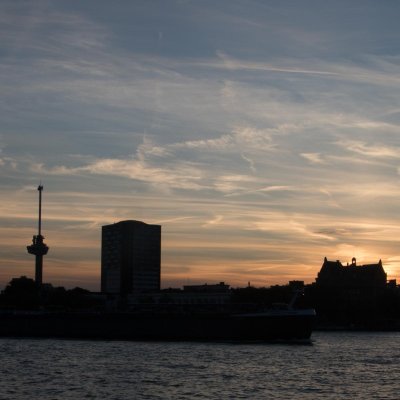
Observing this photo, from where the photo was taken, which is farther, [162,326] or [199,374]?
[162,326]

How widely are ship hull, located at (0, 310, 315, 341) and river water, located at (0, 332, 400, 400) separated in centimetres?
2460

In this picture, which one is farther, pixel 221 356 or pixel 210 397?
pixel 221 356

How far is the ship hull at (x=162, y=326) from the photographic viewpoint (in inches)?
4953

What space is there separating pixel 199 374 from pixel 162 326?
227 ft

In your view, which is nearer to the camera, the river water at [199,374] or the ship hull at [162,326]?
the river water at [199,374]

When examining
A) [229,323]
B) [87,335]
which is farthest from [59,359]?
[87,335]

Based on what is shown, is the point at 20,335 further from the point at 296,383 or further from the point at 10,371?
the point at 296,383

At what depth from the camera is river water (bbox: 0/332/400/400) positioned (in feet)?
188

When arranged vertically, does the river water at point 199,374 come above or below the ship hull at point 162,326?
below

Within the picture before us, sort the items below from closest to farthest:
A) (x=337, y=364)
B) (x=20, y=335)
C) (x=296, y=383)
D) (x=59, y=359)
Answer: (x=296, y=383)
(x=337, y=364)
(x=59, y=359)
(x=20, y=335)

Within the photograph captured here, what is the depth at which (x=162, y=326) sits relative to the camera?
5423 inches

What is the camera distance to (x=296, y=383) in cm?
6350

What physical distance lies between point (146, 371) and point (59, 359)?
18.8m

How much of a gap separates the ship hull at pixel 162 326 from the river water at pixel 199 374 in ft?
80.7
